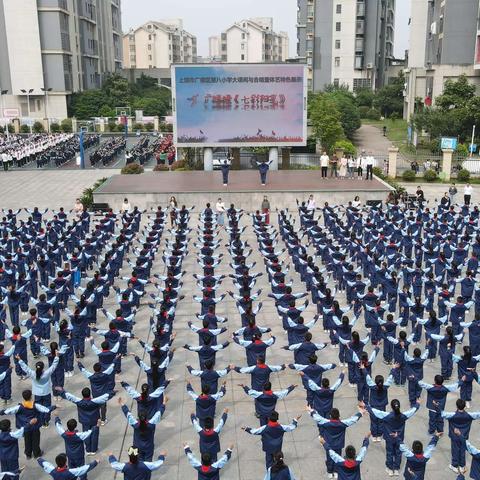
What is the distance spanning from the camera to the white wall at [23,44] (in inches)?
2495

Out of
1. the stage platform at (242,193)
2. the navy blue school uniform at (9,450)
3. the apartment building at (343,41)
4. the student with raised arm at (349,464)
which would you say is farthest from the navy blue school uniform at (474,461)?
the apartment building at (343,41)

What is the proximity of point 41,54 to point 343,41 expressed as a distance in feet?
119

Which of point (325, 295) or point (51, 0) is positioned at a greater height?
point (51, 0)

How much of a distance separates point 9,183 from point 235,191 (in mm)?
14678

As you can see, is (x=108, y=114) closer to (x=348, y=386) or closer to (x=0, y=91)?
(x=0, y=91)

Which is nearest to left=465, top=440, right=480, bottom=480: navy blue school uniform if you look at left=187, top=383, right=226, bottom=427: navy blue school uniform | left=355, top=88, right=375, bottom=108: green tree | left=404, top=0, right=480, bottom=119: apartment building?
left=187, top=383, right=226, bottom=427: navy blue school uniform

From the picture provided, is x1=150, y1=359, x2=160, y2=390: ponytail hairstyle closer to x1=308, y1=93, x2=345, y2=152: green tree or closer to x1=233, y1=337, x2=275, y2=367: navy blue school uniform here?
x1=233, y1=337, x2=275, y2=367: navy blue school uniform

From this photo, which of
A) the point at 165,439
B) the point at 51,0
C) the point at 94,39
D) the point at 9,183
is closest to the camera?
the point at 165,439

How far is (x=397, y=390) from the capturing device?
11.0m

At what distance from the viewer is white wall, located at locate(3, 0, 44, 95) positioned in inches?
2495

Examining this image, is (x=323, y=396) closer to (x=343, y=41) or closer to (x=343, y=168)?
(x=343, y=168)

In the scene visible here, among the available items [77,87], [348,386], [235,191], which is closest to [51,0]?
[77,87]

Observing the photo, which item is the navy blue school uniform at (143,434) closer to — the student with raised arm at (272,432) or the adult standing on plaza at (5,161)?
the student with raised arm at (272,432)

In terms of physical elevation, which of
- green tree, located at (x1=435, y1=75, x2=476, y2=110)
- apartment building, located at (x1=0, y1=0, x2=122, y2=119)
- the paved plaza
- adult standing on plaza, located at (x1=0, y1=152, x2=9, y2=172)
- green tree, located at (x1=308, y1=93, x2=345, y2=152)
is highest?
apartment building, located at (x1=0, y1=0, x2=122, y2=119)
